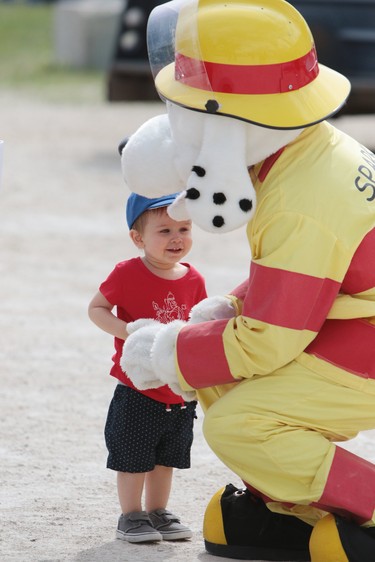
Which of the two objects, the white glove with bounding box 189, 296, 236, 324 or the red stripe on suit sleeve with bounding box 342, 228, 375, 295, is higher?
the red stripe on suit sleeve with bounding box 342, 228, 375, 295

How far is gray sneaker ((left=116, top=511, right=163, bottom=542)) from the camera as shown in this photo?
3776 mm

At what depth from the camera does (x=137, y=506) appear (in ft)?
12.6

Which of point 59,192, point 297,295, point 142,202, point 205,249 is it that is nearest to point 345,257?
point 297,295

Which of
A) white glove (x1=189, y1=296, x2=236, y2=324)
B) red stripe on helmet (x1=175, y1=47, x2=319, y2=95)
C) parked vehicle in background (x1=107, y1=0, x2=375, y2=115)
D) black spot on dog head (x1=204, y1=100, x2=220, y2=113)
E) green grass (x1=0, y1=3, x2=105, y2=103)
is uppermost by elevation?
red stripe on helmet (x1=175, y1=47, x2=319, y2=95)

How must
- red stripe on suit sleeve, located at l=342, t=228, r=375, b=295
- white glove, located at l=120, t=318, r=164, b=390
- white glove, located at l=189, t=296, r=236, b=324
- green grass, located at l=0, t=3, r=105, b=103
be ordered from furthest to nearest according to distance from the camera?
green grass, located at l=0, t=3, r=105, b=103 → white glove, located at l=189, t=296, r=236, b=324 → white glove, located at l=120, t=318, r=164, b=390 → red stripe on suit sleeve, located at l=342, t=228, r=375, b=295

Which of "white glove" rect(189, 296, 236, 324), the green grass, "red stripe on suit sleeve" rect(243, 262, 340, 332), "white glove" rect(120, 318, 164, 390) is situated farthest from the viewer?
the green grass

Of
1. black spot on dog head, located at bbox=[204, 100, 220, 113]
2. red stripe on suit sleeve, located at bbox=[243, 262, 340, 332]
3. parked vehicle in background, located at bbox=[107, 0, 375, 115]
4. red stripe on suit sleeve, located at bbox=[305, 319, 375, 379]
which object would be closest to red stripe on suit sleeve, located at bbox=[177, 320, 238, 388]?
red stripe on suit sleeve, located at bbox=[243, 262, 340, 332]

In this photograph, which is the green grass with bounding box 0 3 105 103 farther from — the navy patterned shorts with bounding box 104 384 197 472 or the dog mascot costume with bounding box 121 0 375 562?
the dog mascot costume with bounding box 121 0 375 562

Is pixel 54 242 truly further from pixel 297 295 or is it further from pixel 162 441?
pixel 297 295

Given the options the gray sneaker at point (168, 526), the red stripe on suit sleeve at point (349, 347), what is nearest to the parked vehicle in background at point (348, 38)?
the gray sneaker at point (168, 526)

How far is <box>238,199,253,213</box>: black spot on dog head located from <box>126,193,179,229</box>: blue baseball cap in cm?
45

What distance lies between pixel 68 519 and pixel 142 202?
97cm

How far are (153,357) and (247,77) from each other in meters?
0.78

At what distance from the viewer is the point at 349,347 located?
11.6 feet
